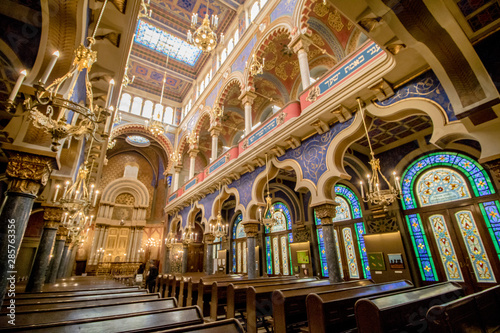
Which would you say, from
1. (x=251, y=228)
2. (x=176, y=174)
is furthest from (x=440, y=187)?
(x=176, y=174)

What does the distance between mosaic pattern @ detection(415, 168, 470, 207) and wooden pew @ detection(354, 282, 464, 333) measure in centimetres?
487

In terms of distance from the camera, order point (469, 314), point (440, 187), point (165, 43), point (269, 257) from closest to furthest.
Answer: point (469, 314) → point (440, 187) → point (269, 257) → point (165, 43)

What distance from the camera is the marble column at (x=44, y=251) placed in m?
5.74

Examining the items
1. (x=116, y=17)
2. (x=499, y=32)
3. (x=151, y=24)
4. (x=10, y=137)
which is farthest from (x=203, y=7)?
(x=499, y=32)

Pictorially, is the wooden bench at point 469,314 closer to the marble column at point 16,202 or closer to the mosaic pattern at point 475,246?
the mosaic pattern at point 475,246

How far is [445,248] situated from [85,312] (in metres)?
8.23

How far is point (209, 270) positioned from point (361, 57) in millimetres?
10915

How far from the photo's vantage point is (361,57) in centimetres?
514

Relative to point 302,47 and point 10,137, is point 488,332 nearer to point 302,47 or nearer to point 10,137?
point 10,137

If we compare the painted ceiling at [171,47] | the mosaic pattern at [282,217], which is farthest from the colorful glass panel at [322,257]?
the painted ceiling at [171,47]

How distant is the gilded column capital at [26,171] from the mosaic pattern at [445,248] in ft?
30.5

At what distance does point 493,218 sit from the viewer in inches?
227

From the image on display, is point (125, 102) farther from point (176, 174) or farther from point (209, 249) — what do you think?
point (209, 249)

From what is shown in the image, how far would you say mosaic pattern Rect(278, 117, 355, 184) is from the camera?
19.3ft
